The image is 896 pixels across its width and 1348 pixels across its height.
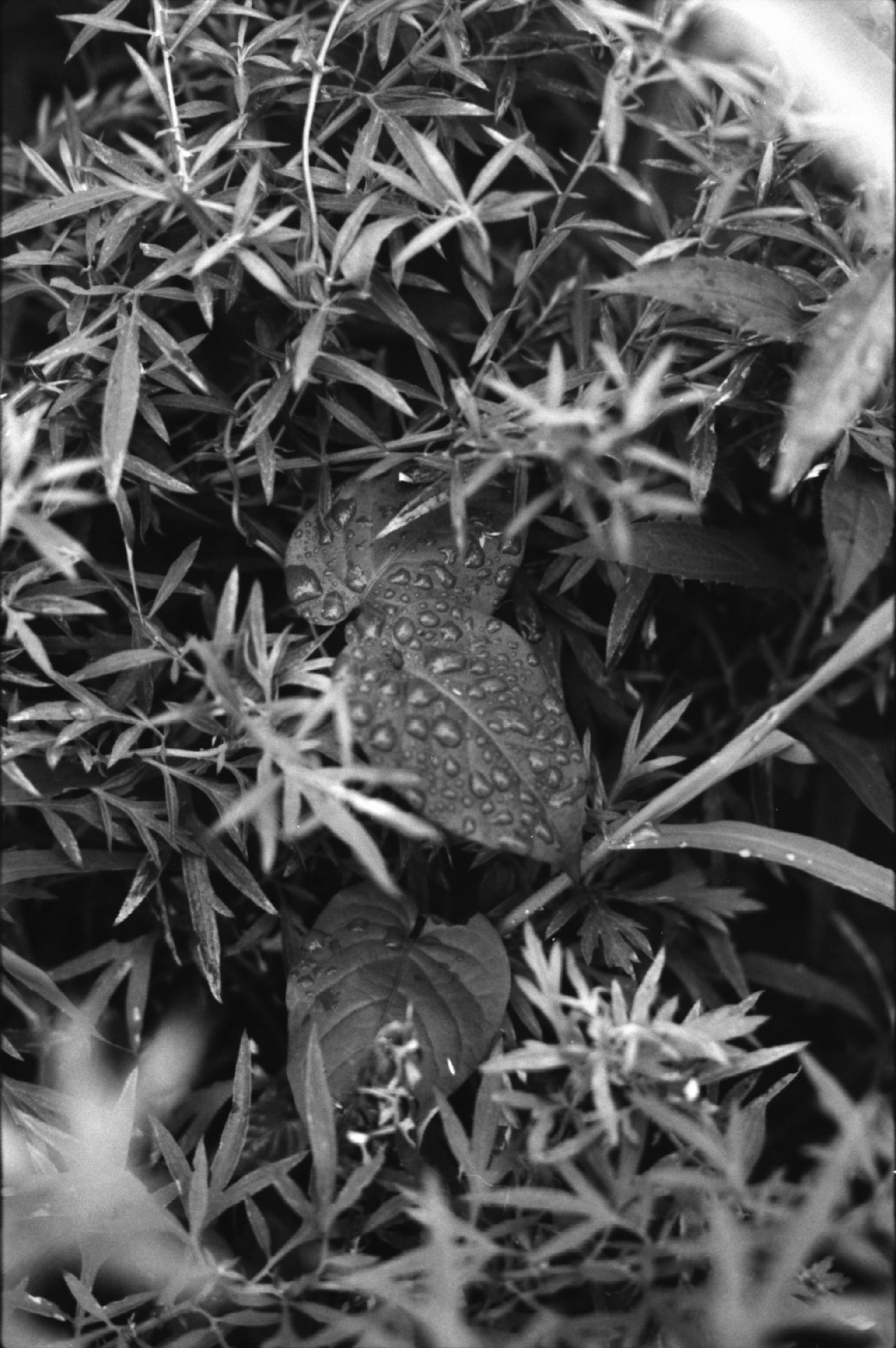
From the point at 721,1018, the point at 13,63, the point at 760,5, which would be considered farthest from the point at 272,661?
the point at 13,63

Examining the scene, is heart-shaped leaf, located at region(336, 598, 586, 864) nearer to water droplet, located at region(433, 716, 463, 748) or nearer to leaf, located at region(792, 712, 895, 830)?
water droplet, located at region(433, 716, 463, 748)

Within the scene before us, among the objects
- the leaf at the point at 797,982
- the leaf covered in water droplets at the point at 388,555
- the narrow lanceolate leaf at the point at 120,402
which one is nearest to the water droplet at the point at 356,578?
the leaf covered in water droplets at the point at 388,555

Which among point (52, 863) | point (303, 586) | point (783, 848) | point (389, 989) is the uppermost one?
point (783, 848)

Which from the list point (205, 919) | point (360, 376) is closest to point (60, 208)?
point (360, 376)

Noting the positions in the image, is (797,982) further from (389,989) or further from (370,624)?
(370,624)

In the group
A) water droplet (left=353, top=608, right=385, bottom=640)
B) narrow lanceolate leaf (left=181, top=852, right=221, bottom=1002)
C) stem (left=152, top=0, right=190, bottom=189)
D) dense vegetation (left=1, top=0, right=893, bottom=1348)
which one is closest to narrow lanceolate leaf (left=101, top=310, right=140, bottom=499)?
dense vegetation (left=1, top=0, right=893, bottom=1348)
